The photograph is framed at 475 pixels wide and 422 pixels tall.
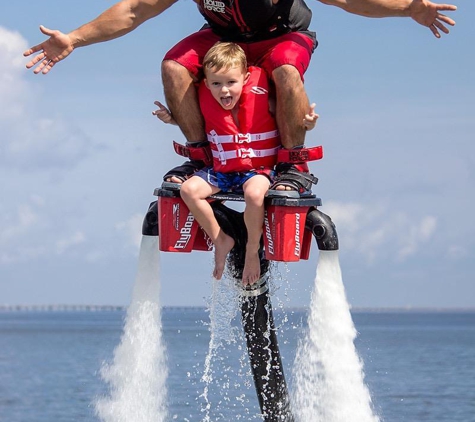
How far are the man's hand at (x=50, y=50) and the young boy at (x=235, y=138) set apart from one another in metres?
0.89

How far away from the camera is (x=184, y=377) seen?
37062mm

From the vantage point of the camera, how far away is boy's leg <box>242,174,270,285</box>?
33.2 feet

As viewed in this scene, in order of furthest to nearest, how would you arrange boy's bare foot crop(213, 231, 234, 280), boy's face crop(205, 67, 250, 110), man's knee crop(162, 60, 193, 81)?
boy's bare foot crop(213, 231, 234, 280) → man's knee crop(162, 60, 193, 81) → boy's face crop(205, 67, 250, 110)

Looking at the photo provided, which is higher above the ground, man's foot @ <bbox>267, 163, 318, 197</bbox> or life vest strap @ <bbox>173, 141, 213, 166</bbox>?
life vest strap @ <bbox>173, 141, 213, 166</bbox>

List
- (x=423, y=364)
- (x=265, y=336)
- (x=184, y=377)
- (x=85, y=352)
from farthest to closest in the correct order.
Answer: (x=85, y=352), (x=423, y=364), (x=184, y=377), (x=265, y=336)

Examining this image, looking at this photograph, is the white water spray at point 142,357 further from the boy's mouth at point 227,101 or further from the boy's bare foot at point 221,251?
the boy's mouth at point 227,101

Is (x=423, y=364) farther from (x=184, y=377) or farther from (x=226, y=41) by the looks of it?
(x=226, y=41)

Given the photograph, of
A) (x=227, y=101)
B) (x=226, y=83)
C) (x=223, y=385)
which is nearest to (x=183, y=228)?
(x=227, y=101)

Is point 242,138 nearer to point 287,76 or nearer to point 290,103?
point 290,103

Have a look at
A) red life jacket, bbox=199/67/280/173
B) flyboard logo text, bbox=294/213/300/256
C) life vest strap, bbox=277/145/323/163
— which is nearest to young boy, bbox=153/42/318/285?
red life jacket, bbox=199/67/280/173

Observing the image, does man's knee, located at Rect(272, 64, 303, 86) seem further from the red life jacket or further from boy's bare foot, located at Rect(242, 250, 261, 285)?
boy's bare foot, located at Rect(242, 250, 261, 285)

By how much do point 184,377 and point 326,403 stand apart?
89.1ft

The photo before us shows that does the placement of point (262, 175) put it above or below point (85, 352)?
above

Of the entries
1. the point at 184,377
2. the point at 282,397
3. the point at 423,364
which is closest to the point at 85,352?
the point at 423,364
